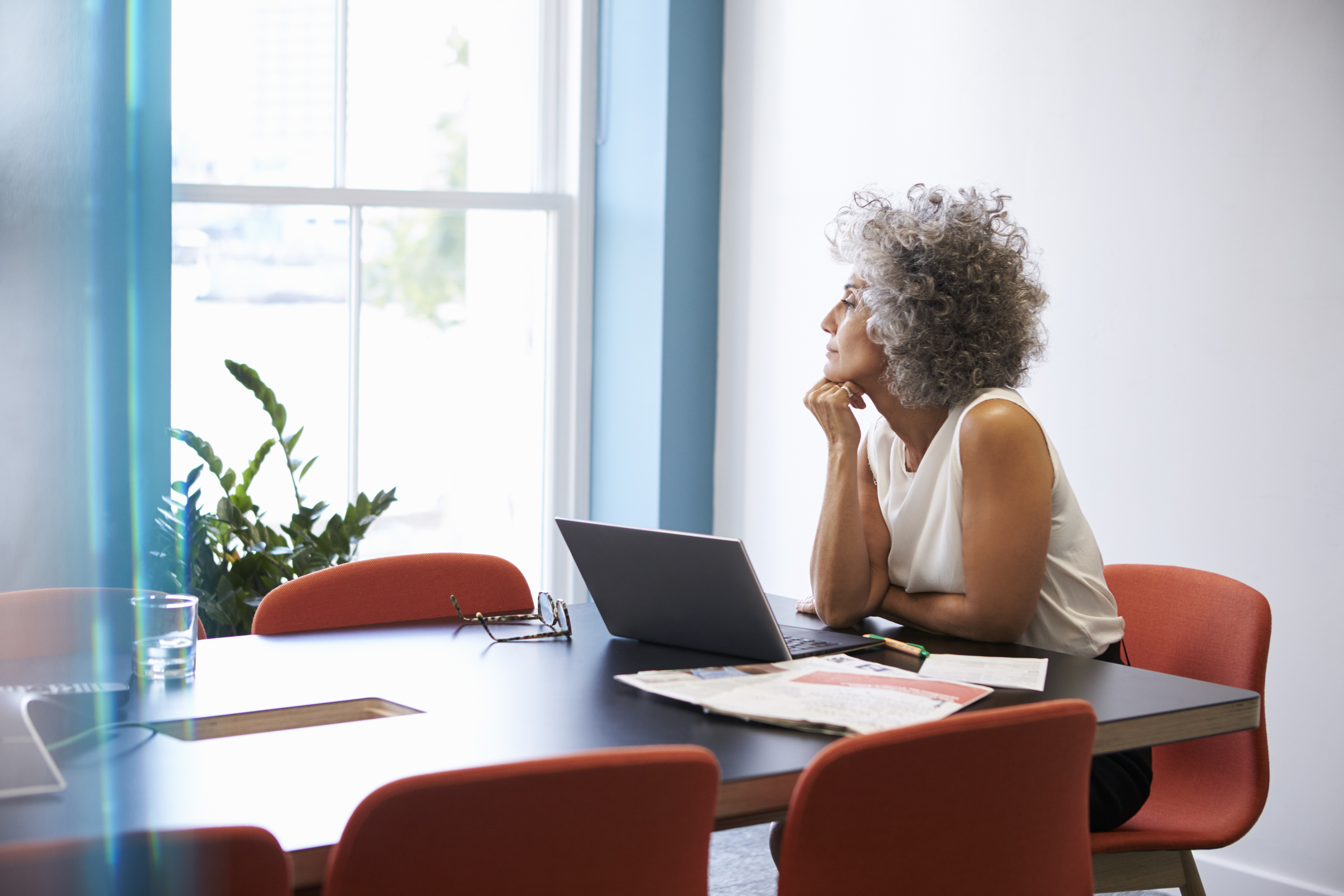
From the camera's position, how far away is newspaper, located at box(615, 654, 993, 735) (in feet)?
4.36

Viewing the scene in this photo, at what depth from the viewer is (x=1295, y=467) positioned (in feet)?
8.60

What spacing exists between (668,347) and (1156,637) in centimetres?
225

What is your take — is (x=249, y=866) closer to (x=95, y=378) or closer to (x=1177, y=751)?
(x=1177, y=751)

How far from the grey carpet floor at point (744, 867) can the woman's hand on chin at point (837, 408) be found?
1.00 m

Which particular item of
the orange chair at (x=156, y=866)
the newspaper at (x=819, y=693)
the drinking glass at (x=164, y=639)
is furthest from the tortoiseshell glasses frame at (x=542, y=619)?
the orange chair at (x=156, y=866)

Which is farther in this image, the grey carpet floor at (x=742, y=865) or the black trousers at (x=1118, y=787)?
the grey carpet floor at (x=742, y=865)

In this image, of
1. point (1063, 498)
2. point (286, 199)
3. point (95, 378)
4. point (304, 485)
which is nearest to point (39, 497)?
point (95, 378)

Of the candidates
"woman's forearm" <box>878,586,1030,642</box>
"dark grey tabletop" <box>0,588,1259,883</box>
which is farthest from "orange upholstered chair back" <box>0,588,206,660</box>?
"woman's forearm" <box>878,586,1030,642</box>

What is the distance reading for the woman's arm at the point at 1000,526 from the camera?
1.82m

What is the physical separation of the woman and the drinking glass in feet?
3.05

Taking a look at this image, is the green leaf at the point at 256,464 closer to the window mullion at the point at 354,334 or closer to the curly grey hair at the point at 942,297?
the window mullion at the point at 354,334

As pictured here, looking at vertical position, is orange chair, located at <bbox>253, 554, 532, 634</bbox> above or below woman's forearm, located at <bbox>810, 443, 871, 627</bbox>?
below

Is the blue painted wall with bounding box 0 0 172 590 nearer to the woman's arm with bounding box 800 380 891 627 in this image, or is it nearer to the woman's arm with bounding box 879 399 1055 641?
the woman's arm with bounding box 800 380 891 627

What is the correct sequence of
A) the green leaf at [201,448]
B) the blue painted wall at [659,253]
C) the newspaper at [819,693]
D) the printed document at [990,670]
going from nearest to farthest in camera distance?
1. the newspaper at [819,693]
2. the printed document at [990,670]
3. the green leaf at [201,448]
4. the blue painted wall at [659,253]
